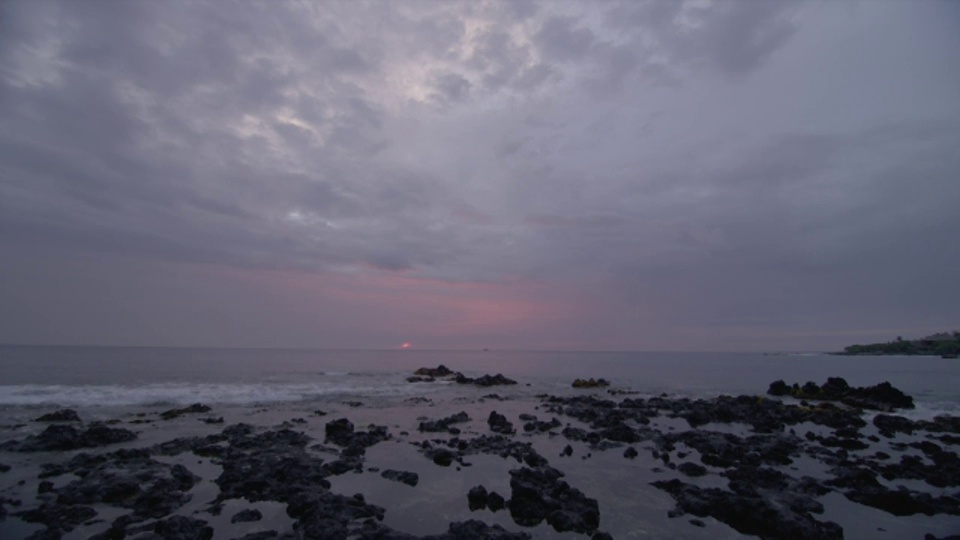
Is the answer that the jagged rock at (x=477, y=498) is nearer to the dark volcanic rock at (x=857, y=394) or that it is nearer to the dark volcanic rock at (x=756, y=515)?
the dark volcanic rock at (x=756, y=515)

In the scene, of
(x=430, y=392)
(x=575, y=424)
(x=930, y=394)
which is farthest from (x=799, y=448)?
(x=930, y=394)

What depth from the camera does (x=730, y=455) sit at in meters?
18.9

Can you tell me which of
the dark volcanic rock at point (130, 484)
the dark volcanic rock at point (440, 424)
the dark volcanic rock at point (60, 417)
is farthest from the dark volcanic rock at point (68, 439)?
the dark volcanic rock at point (440, 424)

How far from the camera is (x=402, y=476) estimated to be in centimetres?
1587

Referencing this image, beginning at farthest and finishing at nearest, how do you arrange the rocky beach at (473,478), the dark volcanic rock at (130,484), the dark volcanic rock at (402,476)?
the dark volcanic rock at (402,476), the dark volcanic rock at (130,484), the rocky beach at (473,478)

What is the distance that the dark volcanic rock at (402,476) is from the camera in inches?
608

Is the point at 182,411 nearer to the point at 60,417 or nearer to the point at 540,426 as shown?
the point at 60,417

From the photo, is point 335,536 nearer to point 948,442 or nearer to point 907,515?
point 907,515

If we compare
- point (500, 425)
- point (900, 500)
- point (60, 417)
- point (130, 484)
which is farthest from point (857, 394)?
point (60, 417)

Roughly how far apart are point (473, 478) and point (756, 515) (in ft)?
28.9

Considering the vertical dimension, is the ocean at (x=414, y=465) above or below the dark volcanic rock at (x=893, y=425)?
above

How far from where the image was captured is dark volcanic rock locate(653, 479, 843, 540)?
1102 cm

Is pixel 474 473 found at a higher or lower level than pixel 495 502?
lower

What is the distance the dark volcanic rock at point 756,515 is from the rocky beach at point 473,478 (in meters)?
0.04
